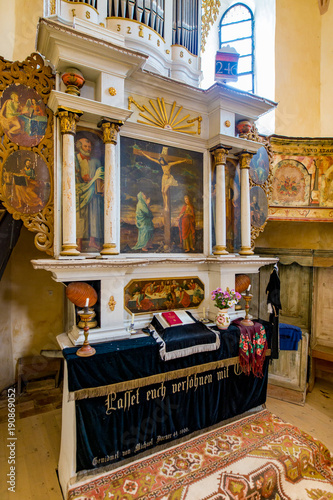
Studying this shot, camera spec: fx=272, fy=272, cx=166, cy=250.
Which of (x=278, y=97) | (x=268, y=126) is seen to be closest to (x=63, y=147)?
(x=268, y=126)

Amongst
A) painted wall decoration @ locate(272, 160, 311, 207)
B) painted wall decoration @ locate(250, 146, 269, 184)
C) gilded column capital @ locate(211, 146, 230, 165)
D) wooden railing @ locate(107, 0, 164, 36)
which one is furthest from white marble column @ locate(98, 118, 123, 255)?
painted wall decoration @ locate(272, 160, 311, 207)

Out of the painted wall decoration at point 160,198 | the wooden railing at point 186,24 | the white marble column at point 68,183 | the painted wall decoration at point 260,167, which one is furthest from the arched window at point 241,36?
the white marble column at point 68,183

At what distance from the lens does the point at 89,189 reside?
336cm

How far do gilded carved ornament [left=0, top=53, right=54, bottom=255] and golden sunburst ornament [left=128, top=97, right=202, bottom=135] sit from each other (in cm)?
113

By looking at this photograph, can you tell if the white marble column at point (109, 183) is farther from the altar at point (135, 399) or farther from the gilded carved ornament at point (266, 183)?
the gilded carved ornament at point (266, 183)

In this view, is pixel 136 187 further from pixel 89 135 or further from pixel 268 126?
pixel 268 126

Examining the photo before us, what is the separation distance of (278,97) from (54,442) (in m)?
7.48

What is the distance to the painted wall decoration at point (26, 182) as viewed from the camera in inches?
117

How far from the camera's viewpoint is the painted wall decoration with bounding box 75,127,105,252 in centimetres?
330

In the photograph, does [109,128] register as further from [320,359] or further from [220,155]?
[320,359]

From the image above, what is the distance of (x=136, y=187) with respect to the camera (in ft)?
12.1

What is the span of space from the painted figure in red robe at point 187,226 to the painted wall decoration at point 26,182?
1866 mm

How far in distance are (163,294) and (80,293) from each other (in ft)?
4.19

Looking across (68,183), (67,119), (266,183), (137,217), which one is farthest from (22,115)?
(266,183)
